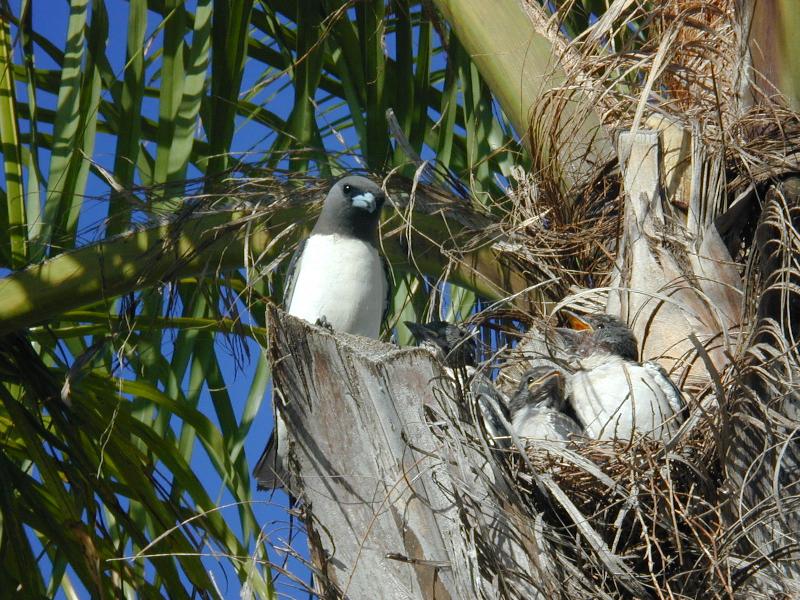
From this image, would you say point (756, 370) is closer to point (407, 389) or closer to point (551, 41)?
point (407, 389)

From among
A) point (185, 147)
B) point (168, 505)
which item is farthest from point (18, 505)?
point (185, 147)

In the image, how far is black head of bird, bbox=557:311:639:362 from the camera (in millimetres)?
3619

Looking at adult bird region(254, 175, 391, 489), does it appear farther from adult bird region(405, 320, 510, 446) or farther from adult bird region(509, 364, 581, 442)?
adult bird region(509, 364, 581, 442)

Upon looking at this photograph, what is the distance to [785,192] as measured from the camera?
10.9ft

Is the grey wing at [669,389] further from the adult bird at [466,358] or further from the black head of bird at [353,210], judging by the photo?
the black head of bird at [353,210]

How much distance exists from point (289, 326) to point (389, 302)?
1959 millimetres

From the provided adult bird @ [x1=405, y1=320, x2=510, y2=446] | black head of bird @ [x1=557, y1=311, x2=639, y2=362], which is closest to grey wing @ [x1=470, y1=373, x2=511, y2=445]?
adult bird @ [x1=405, y1=320, x2=510, y2=446]

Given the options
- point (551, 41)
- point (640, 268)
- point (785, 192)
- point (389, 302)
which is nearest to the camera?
point (785, 192)

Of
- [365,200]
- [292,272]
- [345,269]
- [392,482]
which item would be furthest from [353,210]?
[392,482]

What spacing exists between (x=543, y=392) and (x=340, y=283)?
3.82 feet

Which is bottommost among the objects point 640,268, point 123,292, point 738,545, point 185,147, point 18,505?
point 738,545

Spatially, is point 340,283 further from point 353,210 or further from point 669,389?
point 669,389

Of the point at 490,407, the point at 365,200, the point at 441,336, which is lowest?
the point at 490,407

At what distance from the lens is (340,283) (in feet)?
14.9
